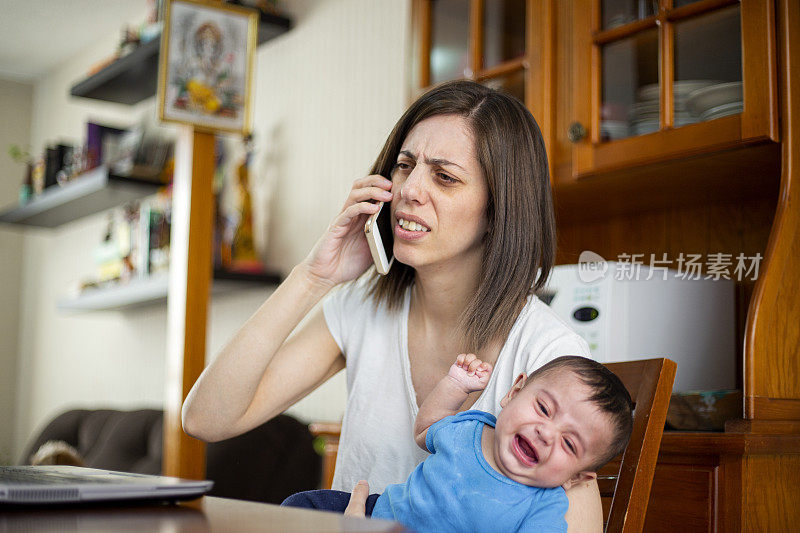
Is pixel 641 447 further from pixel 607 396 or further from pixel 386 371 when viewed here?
pixel 386 371

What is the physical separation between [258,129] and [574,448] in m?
3.01

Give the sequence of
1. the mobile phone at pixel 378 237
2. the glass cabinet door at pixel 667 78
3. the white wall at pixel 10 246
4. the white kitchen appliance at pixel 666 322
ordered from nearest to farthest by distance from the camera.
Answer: the mobile phone at pixel 378 237
the glass cabinet door at pixel 667 78
the white kitchen appliance at pixel 666 322
the white wall at pixel 10 246

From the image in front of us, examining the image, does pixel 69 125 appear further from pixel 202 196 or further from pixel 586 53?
pixel 586 53

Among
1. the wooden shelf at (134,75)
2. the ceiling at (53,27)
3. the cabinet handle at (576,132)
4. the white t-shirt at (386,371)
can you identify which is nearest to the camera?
the white t-shirt at (386,371)

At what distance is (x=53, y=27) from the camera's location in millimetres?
4863

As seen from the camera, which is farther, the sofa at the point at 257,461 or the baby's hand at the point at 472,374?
the sofa at the point at 257,461

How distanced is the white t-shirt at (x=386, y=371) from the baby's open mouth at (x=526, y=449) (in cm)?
20

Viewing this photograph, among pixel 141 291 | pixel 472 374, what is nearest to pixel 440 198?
pixel 472 374

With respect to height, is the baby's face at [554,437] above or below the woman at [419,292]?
below

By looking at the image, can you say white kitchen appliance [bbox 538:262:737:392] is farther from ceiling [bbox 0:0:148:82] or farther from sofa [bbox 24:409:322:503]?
ceiling [bbox 0:0:148:82]

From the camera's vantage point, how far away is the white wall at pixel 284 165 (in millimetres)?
3158

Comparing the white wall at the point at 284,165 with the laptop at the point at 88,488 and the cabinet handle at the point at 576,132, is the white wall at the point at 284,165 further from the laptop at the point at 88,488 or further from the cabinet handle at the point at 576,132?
the laptop at the point at 88,488

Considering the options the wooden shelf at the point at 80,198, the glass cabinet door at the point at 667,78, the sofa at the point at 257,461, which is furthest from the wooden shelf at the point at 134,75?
the glass cabinet door at the point at 667,78

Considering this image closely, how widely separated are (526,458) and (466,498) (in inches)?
3.7
